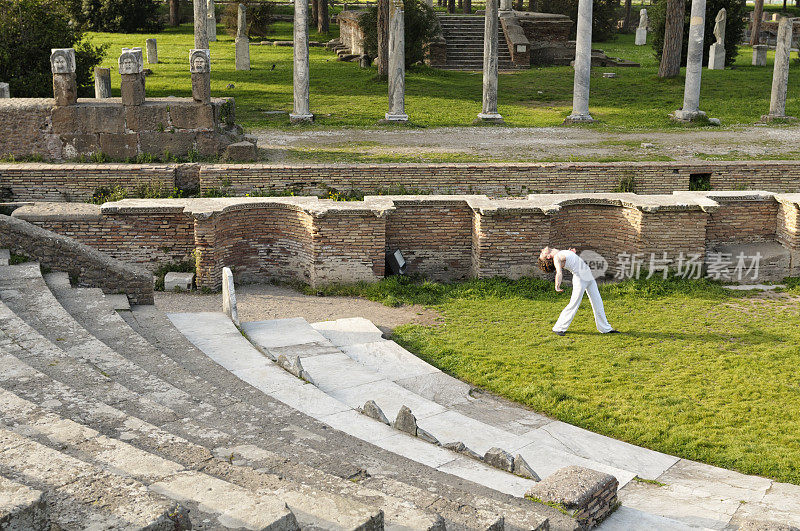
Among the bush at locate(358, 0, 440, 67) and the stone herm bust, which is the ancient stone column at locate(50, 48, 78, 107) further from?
the bush at locate(358, 0, 440, 67)

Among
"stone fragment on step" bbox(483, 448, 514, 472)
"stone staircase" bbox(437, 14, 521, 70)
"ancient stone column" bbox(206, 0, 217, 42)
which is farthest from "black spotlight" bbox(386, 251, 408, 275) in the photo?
"ancient stone column" bbox(206, 0, 217, 42)

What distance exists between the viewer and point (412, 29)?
2711 centimetres

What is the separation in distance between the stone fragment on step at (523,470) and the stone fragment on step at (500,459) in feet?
0.12

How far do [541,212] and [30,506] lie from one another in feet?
32.6

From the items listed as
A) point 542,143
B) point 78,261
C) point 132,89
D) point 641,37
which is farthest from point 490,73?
point 641,37

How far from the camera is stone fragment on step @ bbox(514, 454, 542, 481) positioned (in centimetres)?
677

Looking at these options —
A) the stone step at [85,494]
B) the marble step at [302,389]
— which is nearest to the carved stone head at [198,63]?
the marble step at [302,389]

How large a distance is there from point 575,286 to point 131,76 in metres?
8.59

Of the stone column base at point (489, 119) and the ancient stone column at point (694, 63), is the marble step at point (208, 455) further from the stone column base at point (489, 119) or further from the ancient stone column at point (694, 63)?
the ancient stone column at point (694, 63)

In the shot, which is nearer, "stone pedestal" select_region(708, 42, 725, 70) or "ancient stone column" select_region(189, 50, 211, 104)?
"ancient stone column" select_region(189, 50, 211, 104)

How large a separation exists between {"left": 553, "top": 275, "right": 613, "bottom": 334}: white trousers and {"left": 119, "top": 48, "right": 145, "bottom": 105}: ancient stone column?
8513 millimetres

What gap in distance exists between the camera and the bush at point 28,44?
19.6 m

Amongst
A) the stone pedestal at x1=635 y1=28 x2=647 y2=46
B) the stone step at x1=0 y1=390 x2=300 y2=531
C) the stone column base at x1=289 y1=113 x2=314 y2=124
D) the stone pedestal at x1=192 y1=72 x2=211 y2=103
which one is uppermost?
the stone pedestal at x1=635 y1=28 x2=647 y2=46

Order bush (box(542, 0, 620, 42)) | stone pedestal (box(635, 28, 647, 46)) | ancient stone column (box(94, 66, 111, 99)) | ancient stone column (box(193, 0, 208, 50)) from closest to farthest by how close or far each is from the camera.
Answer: ancient stone column (box(94, 66, 111, 99)) → ancient stone column (box(193, 0, 208, 50)) → bush (box(542, 0, 620, 42)) → stone pedestal (box(635, 28, 647, 46))
